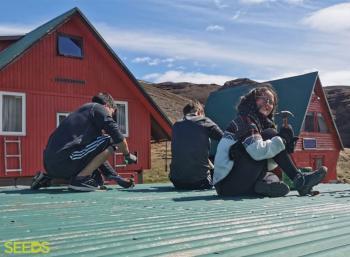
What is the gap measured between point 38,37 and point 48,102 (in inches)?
82.1

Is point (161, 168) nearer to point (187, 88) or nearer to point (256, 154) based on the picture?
point (256, 154)

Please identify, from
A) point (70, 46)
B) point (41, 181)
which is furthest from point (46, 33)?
point (41, 181)

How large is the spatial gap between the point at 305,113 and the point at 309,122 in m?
2.45

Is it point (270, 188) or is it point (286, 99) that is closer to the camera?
point (270, 188)

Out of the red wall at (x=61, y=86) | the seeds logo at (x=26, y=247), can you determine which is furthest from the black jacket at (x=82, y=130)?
the red wall at (x=61, y=86)

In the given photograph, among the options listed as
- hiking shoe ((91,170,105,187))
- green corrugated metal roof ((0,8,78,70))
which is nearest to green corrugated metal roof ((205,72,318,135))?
green corrugated metal roof ((0,8,78,70))

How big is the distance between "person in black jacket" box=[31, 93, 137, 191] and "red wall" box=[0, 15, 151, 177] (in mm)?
10247

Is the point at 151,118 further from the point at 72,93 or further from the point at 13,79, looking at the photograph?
the point at 13,79

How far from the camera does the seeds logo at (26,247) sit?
91.8 inches

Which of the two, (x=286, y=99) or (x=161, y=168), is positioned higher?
(x=286, y=99)

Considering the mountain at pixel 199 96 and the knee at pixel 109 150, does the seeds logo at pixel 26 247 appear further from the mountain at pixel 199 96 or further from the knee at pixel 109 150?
the mountain at pixel 199 96

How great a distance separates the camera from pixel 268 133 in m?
5.26

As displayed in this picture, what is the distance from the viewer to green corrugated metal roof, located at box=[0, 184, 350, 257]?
2.43 meters

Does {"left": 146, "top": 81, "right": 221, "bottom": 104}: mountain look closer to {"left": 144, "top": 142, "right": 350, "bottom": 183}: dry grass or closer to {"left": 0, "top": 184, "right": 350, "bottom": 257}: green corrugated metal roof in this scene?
{"left": 144, "top": 142, "right": 350, "bottom": 183}: dry grass
